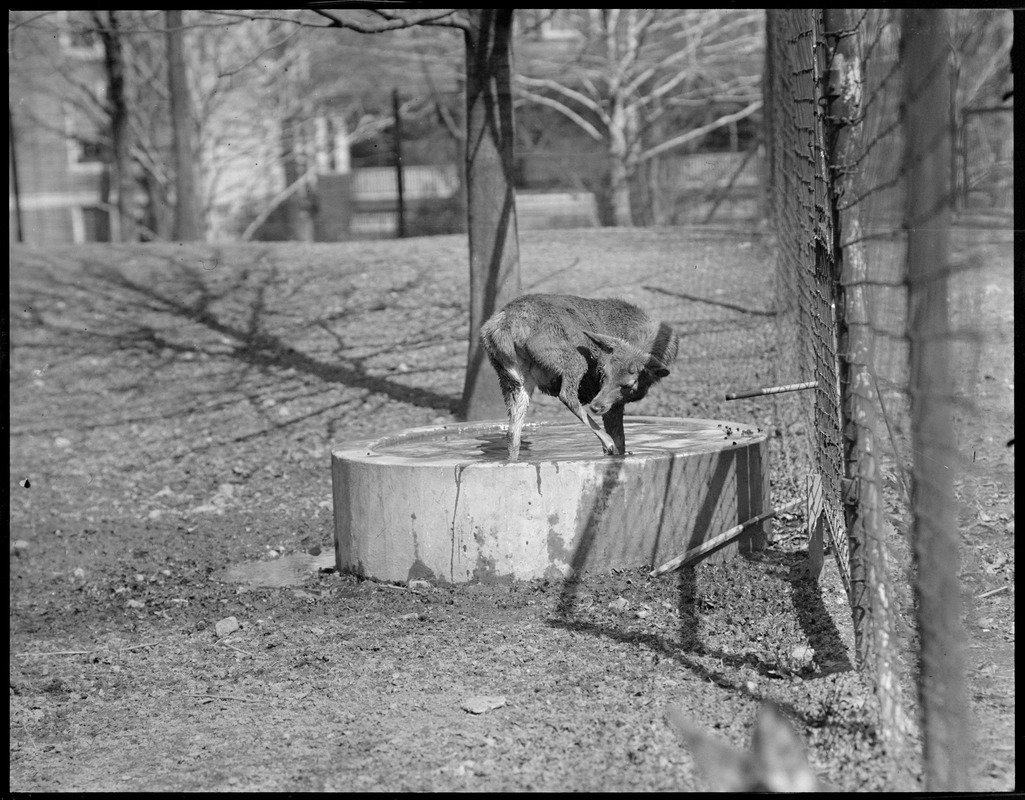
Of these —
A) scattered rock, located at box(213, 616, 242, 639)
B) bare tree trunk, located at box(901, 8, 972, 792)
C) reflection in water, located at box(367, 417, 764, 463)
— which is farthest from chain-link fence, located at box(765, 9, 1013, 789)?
scattered rock, located at box(213, 616, 242, 639)

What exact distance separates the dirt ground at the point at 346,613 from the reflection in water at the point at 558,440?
0.71 m

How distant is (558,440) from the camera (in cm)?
820

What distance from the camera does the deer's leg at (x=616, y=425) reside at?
23.2 feet

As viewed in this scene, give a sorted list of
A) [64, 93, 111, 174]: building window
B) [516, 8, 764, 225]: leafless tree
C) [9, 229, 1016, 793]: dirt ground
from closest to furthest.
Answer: [9, 229, 1016, 793]: dirt ground
[516, 8, 764, 225]: leafless tree
[64, 93, 111, 174]: building window

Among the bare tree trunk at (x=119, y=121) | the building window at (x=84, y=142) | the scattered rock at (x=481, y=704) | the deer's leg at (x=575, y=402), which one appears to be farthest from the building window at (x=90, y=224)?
the scattered rock at (x=481, y=704)

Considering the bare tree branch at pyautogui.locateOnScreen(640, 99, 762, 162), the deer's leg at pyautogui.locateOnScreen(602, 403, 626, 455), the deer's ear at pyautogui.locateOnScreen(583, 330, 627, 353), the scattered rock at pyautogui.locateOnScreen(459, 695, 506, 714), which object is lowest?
the scattered rock at pyautogui.locateOnScreen(459, 695, 506, 714)

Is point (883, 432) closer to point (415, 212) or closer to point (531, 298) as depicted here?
point (531, 298)

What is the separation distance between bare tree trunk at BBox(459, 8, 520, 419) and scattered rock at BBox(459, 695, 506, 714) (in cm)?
510

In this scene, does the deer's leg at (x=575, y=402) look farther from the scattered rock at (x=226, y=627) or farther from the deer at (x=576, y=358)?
the scattered rock at (x=226, y=627)

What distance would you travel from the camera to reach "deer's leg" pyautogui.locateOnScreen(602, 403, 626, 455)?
7.07m

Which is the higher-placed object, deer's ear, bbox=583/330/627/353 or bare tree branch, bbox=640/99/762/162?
bare tree branch, bbox=640/99/762/162

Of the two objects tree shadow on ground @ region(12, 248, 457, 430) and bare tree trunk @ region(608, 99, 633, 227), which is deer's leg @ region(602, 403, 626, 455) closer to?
tree shadow on ground @ region(12, 248, 457, 430)

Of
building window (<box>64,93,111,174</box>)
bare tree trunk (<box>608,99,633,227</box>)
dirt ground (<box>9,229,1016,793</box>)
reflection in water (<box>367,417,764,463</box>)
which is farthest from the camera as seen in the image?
building window (<box>64,93,111,174</box>)

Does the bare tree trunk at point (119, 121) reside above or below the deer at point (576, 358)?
above
